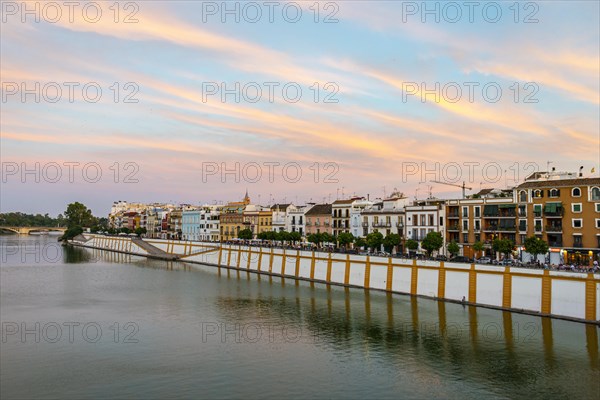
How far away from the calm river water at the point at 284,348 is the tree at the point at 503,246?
12.4m

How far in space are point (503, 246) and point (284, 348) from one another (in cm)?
3283

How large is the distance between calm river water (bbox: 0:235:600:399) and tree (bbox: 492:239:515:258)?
12.4m

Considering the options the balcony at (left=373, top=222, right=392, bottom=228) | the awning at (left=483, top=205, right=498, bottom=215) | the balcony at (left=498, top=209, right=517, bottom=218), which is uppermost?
the awning at (left=483, top=205, right=498, bottom=215)

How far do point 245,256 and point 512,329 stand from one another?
55.0 m

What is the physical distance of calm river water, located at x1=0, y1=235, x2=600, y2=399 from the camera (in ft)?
91.5

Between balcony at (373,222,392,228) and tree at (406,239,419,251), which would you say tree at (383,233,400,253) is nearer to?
tree at (406,239,419,251)

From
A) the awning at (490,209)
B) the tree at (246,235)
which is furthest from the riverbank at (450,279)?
the awning at (490,209)

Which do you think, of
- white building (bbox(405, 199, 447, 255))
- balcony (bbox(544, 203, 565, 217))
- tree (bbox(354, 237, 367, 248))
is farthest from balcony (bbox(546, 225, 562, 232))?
tree (bbox(354, 237, 367, 248))

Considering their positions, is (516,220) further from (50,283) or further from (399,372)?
(50,283)

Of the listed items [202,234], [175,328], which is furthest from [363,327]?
[202,234]

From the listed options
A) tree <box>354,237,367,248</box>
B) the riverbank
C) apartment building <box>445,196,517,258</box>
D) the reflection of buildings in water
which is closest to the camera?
the reflection of buildings in water

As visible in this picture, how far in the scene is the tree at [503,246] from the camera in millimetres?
57656

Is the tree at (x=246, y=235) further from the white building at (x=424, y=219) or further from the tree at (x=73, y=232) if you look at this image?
the tree at (x=73, y=232)

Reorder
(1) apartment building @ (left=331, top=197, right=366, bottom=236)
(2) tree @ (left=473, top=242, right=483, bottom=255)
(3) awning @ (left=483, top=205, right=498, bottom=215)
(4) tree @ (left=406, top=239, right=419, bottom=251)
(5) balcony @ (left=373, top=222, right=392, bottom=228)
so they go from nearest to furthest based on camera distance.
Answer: (2) tree @ (left=473, top=242, right=483, bottom=255)
(3) awning @ (left=483, top=205, right=498, bottom=215)
(4) tree @ (left=406, top=239, right=419, bottom=251)
(5) balcony @ (left=373, top=222, right=392, bottom=228)
(1) apartment building @ (left=331, top=197, right=366, bottom=236)
